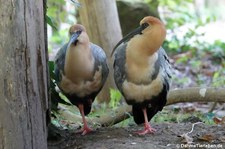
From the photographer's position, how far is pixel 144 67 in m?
3.98

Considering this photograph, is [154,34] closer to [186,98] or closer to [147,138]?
[147,138]

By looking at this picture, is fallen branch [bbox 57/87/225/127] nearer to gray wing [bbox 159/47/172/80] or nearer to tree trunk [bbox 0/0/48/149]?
gray wing [bbox 159/47/172/80]

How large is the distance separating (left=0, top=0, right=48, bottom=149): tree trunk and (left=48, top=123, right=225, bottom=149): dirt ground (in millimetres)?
745

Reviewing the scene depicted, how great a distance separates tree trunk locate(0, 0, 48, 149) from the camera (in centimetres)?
303

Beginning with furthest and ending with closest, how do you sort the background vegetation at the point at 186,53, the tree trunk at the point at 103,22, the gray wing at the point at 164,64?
1. the background vegetation at the point at 186,53
2. the tree trunk at the point at 103,22
3. the gray wing at the point at 164,64

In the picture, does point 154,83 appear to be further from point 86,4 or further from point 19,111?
point 86,4

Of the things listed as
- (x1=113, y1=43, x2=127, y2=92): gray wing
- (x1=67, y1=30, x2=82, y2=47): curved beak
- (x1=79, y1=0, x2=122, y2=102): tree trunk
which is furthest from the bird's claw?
(x1=79, y1=0, x2=122, y2=102): tree trunk

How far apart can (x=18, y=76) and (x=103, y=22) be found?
11.1 feet

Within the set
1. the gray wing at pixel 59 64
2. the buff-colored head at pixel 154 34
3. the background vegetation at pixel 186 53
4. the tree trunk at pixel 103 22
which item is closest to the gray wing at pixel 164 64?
the buff-colored head at pixel 154 34

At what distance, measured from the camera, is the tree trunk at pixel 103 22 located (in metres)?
6.24

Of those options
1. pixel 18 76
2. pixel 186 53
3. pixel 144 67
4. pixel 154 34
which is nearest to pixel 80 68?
pixel 144 67

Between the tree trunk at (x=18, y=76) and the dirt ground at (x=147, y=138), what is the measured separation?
0.75 m

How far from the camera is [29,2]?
314cm

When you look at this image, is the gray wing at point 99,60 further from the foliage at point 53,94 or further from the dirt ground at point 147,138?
the dirt ground at point 147,138
